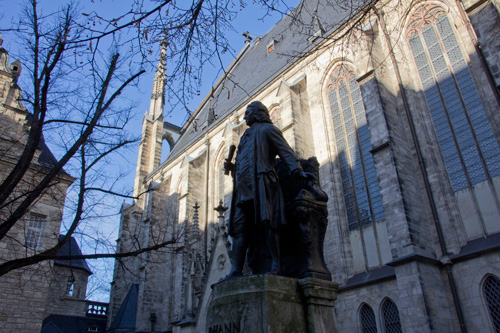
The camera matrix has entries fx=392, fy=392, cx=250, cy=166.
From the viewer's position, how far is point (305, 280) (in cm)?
355

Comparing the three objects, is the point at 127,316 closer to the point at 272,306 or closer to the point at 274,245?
the point at 274,245

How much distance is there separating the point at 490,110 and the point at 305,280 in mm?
8755

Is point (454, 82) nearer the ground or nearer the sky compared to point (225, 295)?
nearer the sky

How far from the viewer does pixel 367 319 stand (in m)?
10.2

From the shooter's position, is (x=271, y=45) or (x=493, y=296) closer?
(x=493, y=296)

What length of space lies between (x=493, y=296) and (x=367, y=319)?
10.0 feet

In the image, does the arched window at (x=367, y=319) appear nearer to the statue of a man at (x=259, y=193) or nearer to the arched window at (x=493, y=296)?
the arched window at (x=493, y=296)

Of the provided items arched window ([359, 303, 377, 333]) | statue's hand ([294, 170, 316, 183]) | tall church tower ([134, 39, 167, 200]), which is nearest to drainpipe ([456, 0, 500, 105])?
arched window ([359, 303, 377, 333])

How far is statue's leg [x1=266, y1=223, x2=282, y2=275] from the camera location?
12.3 feet

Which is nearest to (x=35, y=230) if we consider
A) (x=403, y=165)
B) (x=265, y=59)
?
(x=403, y=165)

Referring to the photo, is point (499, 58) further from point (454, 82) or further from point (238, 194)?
point (238, 194)

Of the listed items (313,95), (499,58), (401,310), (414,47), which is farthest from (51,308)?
(499,58)

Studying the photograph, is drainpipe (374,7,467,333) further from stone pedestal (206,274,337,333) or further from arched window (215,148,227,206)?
arched window (215,148,227,206)

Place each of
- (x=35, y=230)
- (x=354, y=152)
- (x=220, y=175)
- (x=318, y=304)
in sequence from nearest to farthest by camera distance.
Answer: (x=318, y=304), (x=354, y=152), (x=35, y=230), (x=220, y=175)
